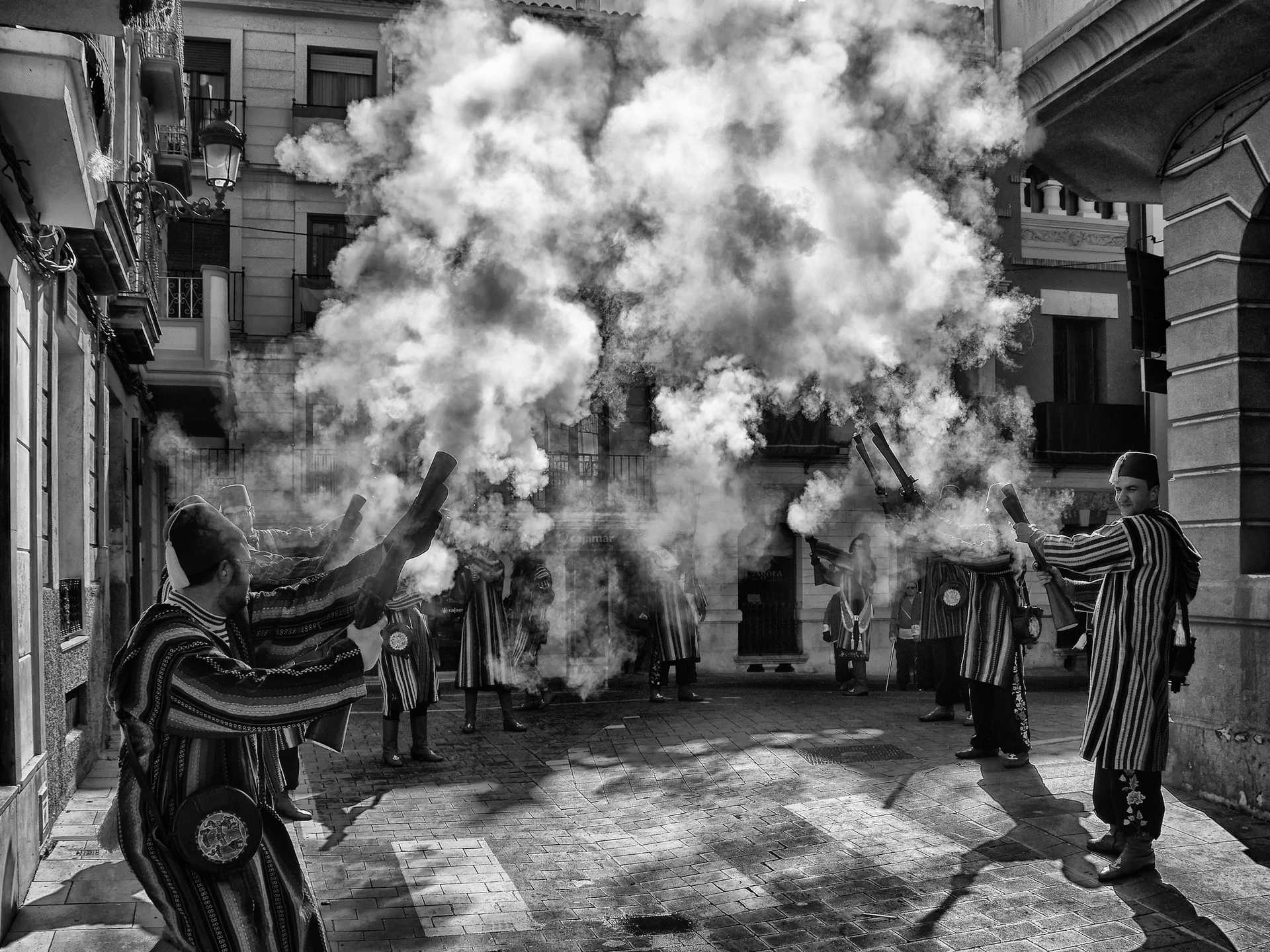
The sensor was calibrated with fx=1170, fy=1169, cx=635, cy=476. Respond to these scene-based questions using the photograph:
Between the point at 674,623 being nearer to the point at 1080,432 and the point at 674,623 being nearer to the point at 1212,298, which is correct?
the point at 1212,298

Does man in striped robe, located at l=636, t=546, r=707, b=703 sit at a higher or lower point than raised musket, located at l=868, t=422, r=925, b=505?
lower

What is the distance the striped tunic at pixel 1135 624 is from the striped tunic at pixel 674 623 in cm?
712

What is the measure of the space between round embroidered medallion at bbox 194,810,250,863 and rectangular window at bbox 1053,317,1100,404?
2010 centimetres

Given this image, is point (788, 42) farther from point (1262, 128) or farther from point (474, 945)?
point (474, 945)

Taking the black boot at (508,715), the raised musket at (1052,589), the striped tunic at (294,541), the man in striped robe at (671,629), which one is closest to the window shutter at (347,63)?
the man in striped robe at (671,629)

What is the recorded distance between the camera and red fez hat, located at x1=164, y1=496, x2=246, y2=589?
342cm

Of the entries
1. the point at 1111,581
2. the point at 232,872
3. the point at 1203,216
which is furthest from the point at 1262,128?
the point at 232,872

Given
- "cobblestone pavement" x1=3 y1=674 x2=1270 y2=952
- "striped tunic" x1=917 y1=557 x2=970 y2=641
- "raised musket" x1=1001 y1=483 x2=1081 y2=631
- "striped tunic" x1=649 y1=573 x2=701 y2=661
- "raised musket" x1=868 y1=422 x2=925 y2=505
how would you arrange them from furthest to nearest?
"striped tunic" x1=649 y1=573 x2=701 y2=661
"striped tunic" x1=917 y1=557 x2=970 y2=641
"raised musket" x1=868 y1=422 x2=925 y2=505
"raised musket" x1=1001 y1=483 x2=1081 y2=631
"cobblestone pavement" x1=3 y1=674 x2=1270 y2=952

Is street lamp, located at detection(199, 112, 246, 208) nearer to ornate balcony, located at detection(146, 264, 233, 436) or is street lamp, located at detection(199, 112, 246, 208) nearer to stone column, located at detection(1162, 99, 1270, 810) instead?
ornate balcony, located at detection(146, 264, 233, 436)

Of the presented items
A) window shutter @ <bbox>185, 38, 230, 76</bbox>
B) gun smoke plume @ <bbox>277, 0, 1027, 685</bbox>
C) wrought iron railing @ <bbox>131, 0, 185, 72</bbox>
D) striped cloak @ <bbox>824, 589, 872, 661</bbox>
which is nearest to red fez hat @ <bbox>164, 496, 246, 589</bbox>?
gun smoke plume @ <bbox>277, 0, 1027, 685</bbox>

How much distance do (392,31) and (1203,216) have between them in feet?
47.2

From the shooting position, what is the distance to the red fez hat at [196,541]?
342 centimetres

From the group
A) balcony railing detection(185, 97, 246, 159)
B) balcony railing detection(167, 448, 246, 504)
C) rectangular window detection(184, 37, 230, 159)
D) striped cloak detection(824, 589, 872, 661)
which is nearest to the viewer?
striped cloak detection(824, 589, 872, 661)

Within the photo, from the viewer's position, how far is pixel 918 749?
9172 mm
